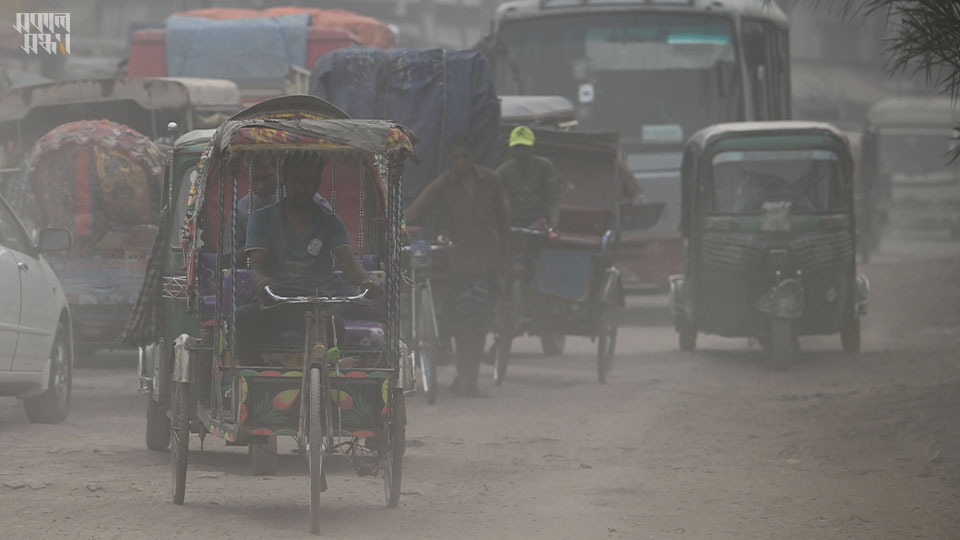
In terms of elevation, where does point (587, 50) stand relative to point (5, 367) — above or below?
above

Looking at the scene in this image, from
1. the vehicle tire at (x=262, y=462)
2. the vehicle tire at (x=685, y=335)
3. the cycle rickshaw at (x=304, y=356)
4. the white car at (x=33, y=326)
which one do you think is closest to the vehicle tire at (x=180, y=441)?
the cycle rickshaw at (x=304, y=356)

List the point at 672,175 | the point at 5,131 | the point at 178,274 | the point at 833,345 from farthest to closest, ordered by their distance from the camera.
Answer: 1. the point at 672,175
2. the point at 833,345
3. the point at 5,131
4. the point at 178,274

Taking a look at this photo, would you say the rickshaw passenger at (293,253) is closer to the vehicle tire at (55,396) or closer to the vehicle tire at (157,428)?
the vehicle tire at (157,428)

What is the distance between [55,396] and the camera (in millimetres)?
11773

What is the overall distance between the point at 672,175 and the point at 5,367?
1193cm

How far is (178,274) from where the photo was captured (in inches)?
404

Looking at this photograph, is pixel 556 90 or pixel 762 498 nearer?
pixel 762 498

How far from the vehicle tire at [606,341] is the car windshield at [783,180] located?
208 centimetres

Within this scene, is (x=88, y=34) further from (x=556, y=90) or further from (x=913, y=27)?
(x=913, y=27)

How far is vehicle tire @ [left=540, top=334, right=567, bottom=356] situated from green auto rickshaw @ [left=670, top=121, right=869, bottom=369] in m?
1.54

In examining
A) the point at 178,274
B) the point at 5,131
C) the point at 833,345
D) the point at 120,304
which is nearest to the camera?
the point at 178,274

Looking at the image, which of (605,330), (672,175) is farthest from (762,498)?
(672,175)

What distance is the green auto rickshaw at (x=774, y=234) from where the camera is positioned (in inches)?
633

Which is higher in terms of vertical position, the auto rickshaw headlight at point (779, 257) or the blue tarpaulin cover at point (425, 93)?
the blue tarpaulin cover at point (425, 93)
